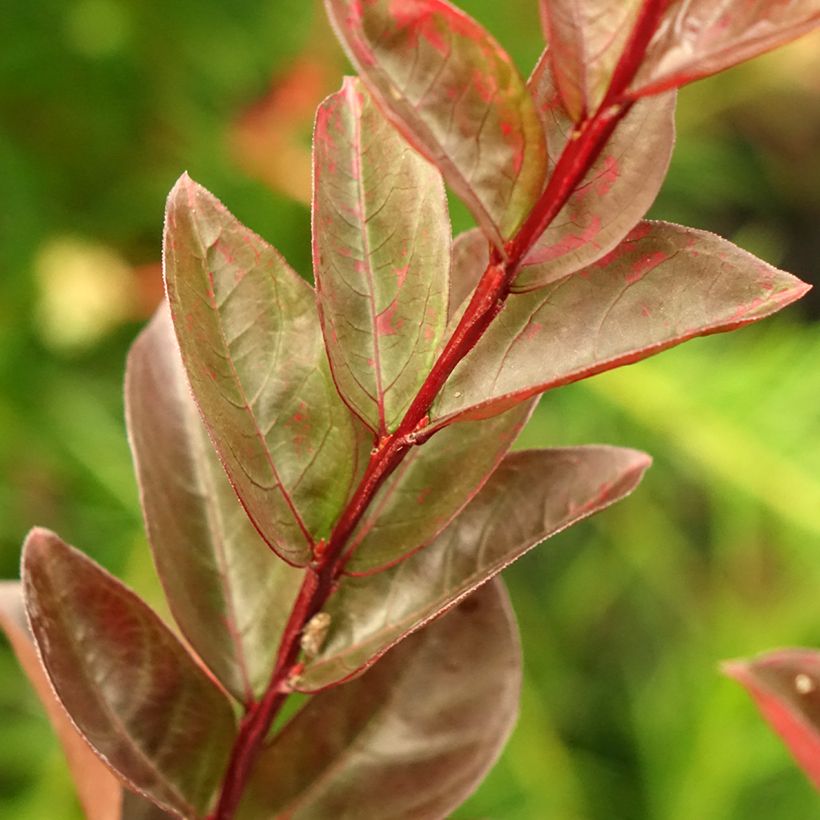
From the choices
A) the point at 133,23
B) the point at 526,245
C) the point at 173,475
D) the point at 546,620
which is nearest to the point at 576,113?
the point at 526,245

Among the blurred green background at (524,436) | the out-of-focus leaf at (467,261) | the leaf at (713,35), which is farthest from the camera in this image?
the blurred green background at (524,436)

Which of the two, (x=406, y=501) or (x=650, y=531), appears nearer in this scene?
(x=406, y=501)

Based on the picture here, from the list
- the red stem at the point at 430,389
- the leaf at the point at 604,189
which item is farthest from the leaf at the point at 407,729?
the leaf at the point at 604,189

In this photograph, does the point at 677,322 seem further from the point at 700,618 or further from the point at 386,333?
the point at 700,618

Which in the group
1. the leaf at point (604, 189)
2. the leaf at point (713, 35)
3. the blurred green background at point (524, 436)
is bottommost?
the blurred green background at point (524, 436)

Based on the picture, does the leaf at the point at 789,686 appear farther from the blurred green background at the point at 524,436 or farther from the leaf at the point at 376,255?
the blurred green background at the point at 524,436

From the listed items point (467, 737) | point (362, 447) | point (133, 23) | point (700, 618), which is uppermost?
point (133, 23)

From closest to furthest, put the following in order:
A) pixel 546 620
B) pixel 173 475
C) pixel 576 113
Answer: pixel 576 113 < pixel 173 475 < pixel 546 620

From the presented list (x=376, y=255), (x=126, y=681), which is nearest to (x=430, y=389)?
(x=376, y=255)
